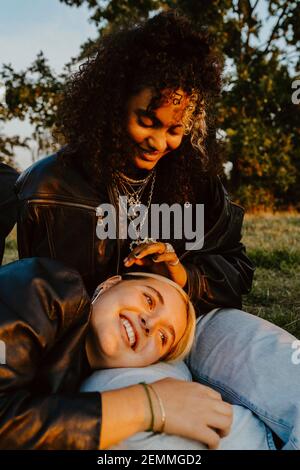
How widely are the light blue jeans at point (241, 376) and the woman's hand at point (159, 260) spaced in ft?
0.91

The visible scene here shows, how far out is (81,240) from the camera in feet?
8.39

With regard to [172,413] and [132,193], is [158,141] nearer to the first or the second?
[132,193]

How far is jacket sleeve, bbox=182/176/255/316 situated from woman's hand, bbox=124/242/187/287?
0.10 meters

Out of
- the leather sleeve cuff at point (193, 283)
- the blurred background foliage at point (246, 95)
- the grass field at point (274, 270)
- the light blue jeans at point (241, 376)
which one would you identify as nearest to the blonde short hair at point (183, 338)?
the light blue jeans at point (241, 376)

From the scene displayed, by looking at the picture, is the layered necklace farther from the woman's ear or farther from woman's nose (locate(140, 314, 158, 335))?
woman's nose (locate(140, 314, 158, 335))

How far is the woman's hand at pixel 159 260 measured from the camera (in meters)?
2.27

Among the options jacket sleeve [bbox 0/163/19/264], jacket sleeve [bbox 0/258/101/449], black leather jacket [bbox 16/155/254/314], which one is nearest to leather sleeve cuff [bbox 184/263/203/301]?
black leather jacket [bbox 16/155/254/314]

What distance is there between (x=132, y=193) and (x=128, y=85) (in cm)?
55

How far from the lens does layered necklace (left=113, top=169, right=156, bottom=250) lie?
106 inches

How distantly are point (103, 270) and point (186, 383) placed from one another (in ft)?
3.34

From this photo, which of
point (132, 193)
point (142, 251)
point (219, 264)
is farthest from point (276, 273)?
→ point (142, 251)

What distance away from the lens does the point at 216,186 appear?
296cm
